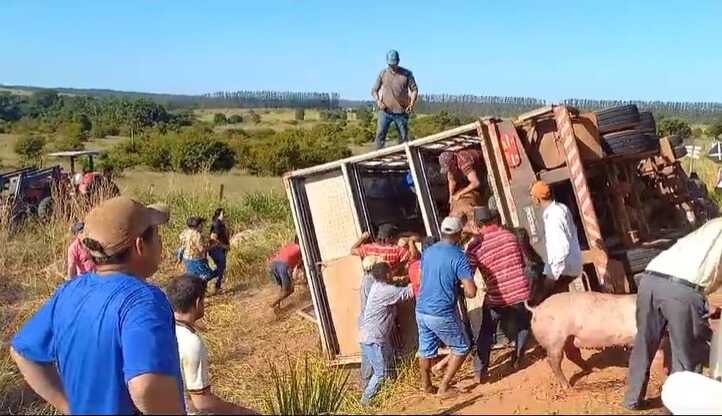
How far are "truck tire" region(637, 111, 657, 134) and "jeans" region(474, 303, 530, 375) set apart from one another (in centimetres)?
221

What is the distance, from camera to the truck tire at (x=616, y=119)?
7.77m

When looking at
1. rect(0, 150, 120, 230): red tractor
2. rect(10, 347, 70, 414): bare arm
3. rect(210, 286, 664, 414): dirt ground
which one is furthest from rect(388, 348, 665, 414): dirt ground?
rect(0, 150, 120, 230): red tractor

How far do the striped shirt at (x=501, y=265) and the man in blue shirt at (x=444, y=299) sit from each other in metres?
0.22

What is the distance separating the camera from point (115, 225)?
3.29 metres

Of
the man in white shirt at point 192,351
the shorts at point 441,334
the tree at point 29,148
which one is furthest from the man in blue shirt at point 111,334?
the tree at point 29,148

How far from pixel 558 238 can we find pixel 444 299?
107cm

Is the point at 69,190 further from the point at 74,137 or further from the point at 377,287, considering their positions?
the point at 74,137

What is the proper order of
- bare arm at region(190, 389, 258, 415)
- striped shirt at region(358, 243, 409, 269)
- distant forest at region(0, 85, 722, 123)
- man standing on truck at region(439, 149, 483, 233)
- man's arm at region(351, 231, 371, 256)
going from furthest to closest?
1. distant forest at region(0, 85, 722, 123)
2. man's arm at region(351, 231, 371, 256)
3. man standing on truck at region(439, 149, 483, 233)
4. striped shirt at region(358, 243, 409, 269)
5. bare arm at region(190, 389, 258, 415)

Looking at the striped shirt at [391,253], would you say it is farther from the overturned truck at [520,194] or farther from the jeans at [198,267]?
the jeans at [198,267]

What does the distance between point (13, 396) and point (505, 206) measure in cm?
518

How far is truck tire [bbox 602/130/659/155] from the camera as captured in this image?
769 centimetres

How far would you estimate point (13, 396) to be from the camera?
26.9 ft

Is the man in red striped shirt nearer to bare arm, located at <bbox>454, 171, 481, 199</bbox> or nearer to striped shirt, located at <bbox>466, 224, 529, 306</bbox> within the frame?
striped shirt, located at <bbox>466, 224, 529, 306</bbox>

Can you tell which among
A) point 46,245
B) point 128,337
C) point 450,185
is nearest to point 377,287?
point 450,185
